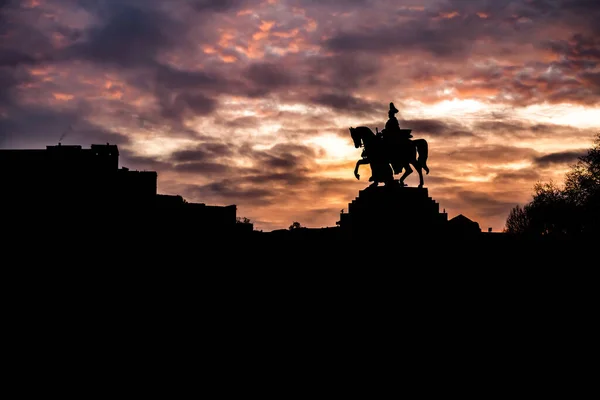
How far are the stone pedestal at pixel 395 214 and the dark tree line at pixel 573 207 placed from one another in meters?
15.2

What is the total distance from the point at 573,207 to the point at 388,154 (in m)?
23.2

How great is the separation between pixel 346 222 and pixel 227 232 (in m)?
17.1

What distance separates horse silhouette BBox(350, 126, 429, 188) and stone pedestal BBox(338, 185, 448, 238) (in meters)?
0.50

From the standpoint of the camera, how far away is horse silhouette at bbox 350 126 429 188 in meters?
27.4

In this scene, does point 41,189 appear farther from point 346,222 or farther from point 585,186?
point 585,186

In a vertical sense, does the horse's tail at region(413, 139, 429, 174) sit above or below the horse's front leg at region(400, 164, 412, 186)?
above

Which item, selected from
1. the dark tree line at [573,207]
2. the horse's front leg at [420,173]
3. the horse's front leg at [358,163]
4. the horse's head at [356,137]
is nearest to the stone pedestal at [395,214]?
the horse's front leg at [420,173]

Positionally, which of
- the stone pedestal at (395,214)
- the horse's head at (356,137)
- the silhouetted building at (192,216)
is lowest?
the stone pedestal at (395,214)

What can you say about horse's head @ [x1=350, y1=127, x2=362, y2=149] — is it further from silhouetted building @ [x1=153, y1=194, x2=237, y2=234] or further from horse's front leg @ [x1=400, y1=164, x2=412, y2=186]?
silhouetted building @ [x1=153, y1=194, x2=237, y2=234]

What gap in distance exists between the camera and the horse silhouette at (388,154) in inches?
1079

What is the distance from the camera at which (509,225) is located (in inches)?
2867

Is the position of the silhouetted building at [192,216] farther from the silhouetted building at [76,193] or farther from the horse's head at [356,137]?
the horse's head at [356,137]

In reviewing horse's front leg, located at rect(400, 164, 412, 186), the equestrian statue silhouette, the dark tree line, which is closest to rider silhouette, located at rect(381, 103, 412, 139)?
the equestrian statue silhouette

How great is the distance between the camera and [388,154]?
27.4 metres
